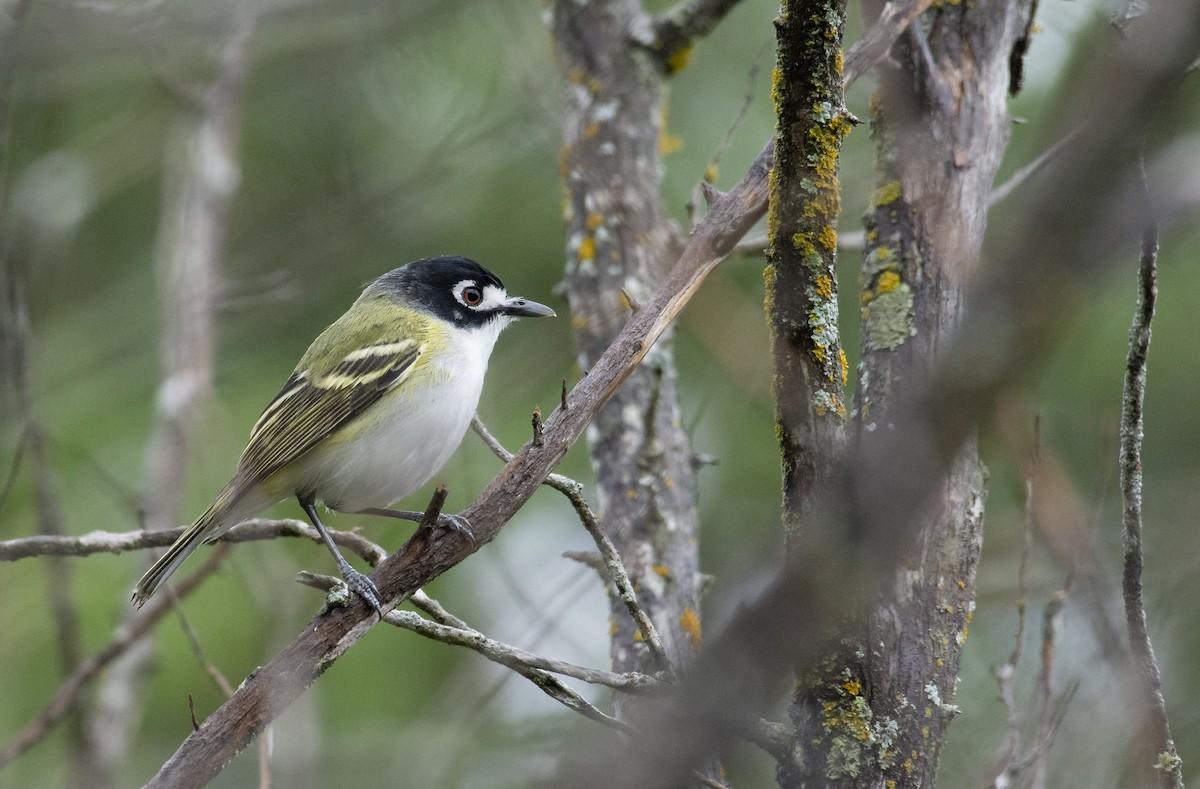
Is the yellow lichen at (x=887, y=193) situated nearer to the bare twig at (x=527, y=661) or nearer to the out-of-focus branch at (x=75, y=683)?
the bare twig at (x=527, y=661)

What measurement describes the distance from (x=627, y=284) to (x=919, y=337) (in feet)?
6.54

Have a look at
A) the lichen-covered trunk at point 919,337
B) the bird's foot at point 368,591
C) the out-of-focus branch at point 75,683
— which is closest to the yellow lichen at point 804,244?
the lichen-covered trunk at point 919,337

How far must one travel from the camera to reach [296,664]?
9.71 feet

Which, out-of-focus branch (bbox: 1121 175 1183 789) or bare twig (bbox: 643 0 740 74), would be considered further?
bare twig (bbox: 643 0 740 74)

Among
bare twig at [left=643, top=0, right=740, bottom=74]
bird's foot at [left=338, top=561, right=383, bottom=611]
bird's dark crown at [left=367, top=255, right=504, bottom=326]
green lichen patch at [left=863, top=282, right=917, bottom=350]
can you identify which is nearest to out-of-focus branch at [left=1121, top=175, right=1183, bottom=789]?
green lichen patch at [left=863, top=282, right=917, bottom=350]

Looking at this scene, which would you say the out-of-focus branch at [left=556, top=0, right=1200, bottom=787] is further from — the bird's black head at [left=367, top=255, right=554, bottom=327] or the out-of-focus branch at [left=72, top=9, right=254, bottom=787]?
the out-of-focus branch at [left=72, top=9, right=254, bottom=787]

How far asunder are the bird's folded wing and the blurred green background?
2.54ft

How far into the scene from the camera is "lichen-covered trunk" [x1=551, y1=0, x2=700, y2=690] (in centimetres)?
459

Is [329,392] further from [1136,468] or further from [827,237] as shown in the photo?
[1136,468]

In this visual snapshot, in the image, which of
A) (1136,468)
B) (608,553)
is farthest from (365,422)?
(1136,468)

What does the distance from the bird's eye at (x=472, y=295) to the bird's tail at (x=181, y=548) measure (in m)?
1.56

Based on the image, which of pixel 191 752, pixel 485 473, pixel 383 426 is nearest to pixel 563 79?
pixel 383 426

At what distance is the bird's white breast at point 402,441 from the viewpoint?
4.64 m

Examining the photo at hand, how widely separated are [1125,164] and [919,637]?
7.10 feet
